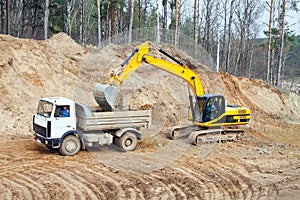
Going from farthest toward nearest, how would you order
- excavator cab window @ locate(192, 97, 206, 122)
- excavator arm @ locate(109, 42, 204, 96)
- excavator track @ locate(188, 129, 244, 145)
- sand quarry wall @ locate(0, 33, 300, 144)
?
sand quarry wall @ locate(0, 33, 300, 144)
excavator cab window @ locate(192, 97, 206, 122)
excavator track @ locate(188, 129, 244, 145)
excavator arm @ locate(109, 42, 204, 96)

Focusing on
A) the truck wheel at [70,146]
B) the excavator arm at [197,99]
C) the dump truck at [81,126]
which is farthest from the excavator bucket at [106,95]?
the truck wheel at [70,146]

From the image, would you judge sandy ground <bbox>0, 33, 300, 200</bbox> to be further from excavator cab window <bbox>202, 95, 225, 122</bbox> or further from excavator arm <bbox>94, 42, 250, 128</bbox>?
excavator cab window <bbox>202, 95, 225, 122</bbox>

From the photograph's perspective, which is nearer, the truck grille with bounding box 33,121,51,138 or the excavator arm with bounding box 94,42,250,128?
the truck grille with bounding box 33,121,51,138

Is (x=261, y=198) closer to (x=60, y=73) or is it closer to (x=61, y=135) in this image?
(x=61, y=135)

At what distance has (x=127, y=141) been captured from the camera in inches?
443

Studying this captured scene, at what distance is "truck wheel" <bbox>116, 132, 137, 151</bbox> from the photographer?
11125 millimetres

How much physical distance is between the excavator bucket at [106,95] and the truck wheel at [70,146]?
52.1 inches

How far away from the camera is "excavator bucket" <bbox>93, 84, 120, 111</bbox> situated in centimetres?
1065

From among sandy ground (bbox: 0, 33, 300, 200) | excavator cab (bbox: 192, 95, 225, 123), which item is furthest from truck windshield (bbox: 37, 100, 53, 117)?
excavator cab (bbox: 192, 95, 225, 123)

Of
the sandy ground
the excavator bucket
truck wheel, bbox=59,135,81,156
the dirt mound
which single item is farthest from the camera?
the dirt mound

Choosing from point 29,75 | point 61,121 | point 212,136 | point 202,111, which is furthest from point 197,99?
point 29,75

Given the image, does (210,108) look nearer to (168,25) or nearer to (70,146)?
(70,146)

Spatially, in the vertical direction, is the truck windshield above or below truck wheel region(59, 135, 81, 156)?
above

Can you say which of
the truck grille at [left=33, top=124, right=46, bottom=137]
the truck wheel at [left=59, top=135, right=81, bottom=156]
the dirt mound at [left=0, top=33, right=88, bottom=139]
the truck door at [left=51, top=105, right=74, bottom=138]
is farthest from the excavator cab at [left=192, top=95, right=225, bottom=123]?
the dirt mound at [left=0, top=33, right=88, bottom=139]
